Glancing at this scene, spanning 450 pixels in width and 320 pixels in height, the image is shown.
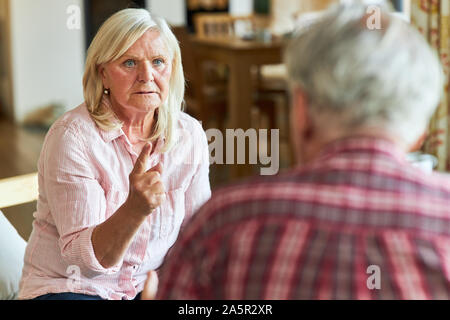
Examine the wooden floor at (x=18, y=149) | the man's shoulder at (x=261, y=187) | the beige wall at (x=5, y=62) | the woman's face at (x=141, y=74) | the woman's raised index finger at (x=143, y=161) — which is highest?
the woman's face at (x=141, y=74)

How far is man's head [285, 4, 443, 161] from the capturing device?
2.52ft

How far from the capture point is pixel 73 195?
1.24 m

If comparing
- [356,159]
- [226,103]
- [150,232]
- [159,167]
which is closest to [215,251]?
[356,159]

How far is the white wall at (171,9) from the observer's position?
226 inches

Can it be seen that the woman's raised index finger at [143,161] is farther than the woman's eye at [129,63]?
No

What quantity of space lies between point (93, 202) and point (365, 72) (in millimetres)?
648

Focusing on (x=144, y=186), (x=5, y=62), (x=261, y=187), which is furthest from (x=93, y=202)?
(x=5, y=62)

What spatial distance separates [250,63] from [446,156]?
1.23 m

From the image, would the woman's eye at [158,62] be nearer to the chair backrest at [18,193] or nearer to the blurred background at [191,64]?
the chair backrest at [18,193]

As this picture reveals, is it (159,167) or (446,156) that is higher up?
(159,167)

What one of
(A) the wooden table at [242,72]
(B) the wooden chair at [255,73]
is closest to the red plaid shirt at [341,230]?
(A) the wooden table at [242,72]

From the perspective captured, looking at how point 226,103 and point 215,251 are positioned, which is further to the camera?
point 226,103

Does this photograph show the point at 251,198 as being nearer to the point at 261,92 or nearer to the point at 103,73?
the point at 103,73

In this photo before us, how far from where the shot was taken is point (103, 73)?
1312 millimetres
